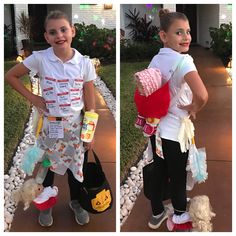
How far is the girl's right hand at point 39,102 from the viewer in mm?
2271

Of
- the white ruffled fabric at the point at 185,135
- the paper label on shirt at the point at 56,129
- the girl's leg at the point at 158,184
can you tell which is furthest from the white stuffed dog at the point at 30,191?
the white ruffled fabric at the point at 185,135

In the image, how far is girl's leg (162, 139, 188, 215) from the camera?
7.39 ft

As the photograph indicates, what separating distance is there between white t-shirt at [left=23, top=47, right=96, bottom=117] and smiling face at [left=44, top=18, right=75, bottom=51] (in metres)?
0.07

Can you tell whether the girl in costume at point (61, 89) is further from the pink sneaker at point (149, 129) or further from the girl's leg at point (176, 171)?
the girl's leg at point (176, 171)

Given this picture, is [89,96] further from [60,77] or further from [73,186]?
[73,186]

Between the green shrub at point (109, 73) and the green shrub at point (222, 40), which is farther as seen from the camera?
the green shrub at point (109, 73)

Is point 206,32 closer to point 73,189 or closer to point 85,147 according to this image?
point 85,147

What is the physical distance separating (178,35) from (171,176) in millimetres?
799

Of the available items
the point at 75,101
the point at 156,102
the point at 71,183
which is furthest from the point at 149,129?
the point at 71,183

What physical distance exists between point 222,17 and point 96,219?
1.51m

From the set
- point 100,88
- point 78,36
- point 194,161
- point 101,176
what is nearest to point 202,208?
point 194,161

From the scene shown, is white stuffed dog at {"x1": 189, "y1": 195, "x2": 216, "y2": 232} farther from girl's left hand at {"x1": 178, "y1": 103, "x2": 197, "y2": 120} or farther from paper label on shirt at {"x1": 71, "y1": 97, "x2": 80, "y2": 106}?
paper label on shirt at {"x1": 71, "y1": 97, "x2": 80, "y2": 106}

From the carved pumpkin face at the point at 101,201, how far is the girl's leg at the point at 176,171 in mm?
398

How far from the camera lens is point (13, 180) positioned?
10.3 ft
